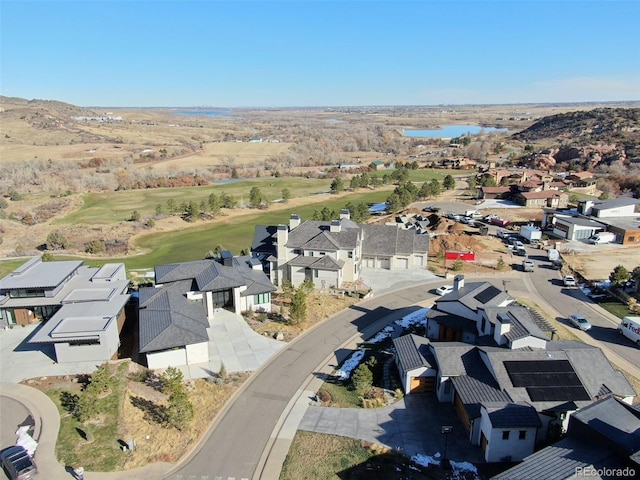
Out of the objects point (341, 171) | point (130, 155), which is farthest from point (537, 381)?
point (130, 155)

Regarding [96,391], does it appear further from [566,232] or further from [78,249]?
[566,232]

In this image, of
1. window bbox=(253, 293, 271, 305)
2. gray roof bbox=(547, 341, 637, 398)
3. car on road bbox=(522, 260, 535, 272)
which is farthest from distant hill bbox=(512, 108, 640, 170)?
window bbox=(253, 293, 271, 305)

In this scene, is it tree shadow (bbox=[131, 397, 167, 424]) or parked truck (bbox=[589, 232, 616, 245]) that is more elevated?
parked truck (bbox=[589, 232, 616, 245])

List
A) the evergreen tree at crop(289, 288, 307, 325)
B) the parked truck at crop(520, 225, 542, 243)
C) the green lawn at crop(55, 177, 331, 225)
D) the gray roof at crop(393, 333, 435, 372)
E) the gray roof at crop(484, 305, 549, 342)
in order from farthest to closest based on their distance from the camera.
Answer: the green lawn at crop(55, 177, 331, 225)
the parked truck at crop(520, 225, 542, 243)
the evergreen tree at crop(289, 288, 307, 325)
the gray roof at crop(393, 333, 435, 372)
the gray roof at crop(484, 305, 549, 342)

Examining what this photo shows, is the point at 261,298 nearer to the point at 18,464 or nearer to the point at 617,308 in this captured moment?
the point at 18,464

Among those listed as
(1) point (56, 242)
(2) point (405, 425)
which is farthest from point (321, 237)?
(1) point (56, 242)

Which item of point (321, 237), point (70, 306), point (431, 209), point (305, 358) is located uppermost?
point (321, 237)

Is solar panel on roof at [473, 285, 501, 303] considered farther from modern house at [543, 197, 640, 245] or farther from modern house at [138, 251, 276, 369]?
modern house at [543, 197, 640, 245]
